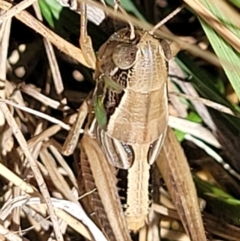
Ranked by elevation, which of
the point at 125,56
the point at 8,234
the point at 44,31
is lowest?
the point at 8,234

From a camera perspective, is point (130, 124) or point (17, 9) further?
point (130, 124)

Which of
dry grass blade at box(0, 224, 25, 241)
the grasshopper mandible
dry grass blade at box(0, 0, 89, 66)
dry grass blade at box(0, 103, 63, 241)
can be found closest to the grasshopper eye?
the grasshopper mandible

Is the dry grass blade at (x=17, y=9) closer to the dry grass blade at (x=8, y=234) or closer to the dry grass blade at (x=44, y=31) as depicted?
the dry grass blade at (x=44, y=31)

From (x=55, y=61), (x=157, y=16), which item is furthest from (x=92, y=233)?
(x=157, y=16)

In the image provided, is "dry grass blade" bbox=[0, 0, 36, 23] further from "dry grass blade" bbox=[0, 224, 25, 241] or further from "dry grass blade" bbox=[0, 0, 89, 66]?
"dry grass blade" bbox=[0, 224, 25, 241]

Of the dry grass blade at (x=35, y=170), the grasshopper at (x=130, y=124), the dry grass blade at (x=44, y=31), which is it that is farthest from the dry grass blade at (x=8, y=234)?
the dry grass blade at (x=44, y=31)

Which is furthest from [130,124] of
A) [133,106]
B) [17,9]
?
[17,9]

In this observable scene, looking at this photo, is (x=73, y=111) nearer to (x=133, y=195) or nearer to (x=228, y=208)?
(x=133, y=195)

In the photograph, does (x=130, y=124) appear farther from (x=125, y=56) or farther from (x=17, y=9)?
(x=17, y=9)
